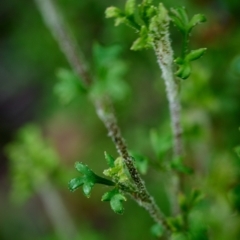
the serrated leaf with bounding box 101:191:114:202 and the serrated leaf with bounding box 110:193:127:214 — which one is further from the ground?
the serrated leaf with bounding box 101:191:114:202

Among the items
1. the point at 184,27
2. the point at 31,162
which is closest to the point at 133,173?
the point at 184,27

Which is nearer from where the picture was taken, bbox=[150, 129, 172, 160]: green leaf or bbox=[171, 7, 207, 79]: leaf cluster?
bbox=[171, 7, 207, 79]: leaf cluster

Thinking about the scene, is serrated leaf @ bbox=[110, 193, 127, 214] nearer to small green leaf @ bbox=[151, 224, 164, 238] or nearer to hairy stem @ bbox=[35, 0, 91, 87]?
small green leaf @ bbox=[151, 224, 164, 238]

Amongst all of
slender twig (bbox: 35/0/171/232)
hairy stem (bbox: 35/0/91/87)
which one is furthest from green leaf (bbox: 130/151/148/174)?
hairy stem (bbox: 35/0/91/87)

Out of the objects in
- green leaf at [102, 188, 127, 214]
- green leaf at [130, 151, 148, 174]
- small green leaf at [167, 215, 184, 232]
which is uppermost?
green leaf at [130, 151, 148, 174]

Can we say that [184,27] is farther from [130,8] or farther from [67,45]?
[67,45]

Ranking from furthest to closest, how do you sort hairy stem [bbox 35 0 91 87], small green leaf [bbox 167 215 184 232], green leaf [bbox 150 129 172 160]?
hairy stem [bbox 35 0 91 87]
green leaf [bbox 150 129 172 160]
small green leaf [bbox 167 215 184 232]

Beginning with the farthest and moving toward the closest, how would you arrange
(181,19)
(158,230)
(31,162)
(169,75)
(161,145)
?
1. (31,162)
2. (161,145)
3. (158,230)
4. (169,75)
5. (181,19)
